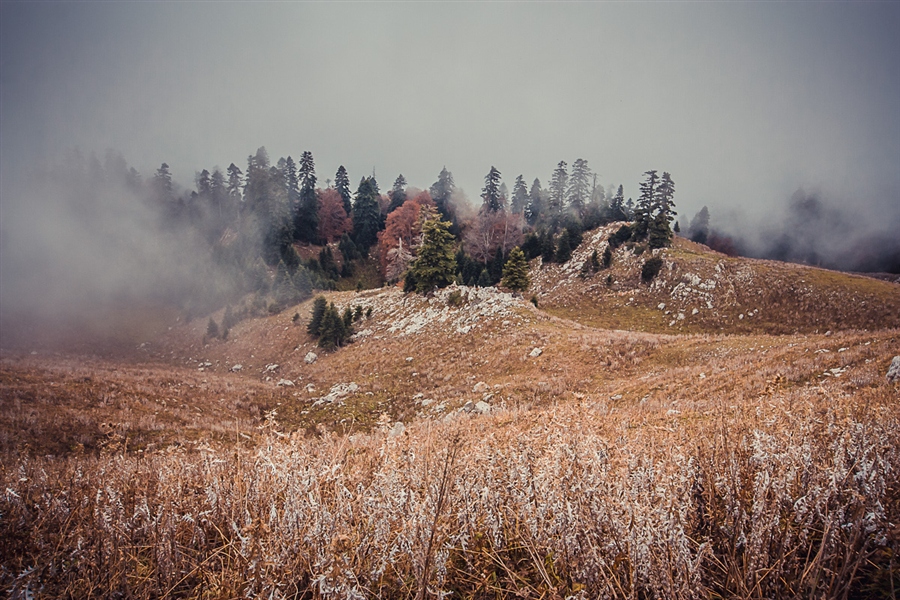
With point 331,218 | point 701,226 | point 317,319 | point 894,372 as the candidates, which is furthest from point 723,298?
point 331,218

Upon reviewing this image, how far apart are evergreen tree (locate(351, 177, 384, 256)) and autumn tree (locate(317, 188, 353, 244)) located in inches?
82.2

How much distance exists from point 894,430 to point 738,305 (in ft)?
120

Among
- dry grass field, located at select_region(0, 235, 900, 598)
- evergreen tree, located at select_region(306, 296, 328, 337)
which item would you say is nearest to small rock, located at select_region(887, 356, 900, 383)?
dry grass field, located at select_region(0, 235, 900, 598)

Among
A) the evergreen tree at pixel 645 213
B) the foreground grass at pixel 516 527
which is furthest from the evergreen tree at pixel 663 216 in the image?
the foreground grass at pixel 516 527

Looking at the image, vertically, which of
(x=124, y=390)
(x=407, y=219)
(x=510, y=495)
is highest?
(x=407, y=219)

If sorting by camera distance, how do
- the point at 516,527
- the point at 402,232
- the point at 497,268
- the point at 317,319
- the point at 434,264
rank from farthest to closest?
1. the point at 402,232
2. the point at 497,268
3. the point at 434,264
4. the point at 317,319
5. the point at 516,527

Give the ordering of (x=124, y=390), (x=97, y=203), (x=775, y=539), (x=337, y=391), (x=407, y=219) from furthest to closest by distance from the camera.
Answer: (x=407, y=219) < (x=97, y=203) < (x=337, y=391) < (x=124, y=390) < (x=775, y=539)

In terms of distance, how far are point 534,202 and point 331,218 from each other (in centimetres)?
3900

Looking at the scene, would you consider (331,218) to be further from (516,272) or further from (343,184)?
(516,272)

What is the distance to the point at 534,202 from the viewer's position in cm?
7231

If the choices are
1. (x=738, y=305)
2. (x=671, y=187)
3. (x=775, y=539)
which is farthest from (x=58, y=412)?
(x=671, y=187)

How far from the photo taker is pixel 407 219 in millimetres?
62594

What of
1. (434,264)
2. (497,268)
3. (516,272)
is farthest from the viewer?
(497,268)

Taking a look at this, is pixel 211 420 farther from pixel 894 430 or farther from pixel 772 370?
pixel 772 370
